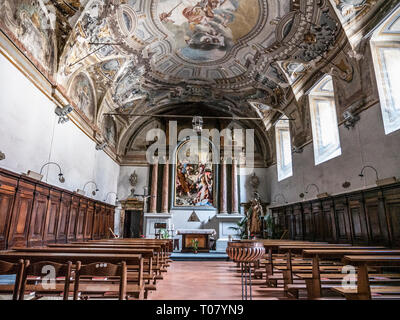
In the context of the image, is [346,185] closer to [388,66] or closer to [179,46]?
[388,66]

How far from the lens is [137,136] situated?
1772cm

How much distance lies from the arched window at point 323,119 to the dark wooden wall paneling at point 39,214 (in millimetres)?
9827

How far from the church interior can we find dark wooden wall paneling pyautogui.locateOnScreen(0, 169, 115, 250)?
54 millimetres

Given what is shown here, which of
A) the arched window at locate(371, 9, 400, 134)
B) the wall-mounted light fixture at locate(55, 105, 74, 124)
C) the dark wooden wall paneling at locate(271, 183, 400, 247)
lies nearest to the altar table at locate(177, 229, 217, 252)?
the dark wooden wall paneling at locate(271, 183, 400, 247)

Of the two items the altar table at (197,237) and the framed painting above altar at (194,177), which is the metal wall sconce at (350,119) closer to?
the altar table at (197,237)

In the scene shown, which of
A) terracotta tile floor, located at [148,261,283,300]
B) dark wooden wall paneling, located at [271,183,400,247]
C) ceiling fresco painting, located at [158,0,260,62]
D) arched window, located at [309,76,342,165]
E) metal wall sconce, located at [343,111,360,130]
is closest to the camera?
terracotta tile floor, located at [148,261,283,300]

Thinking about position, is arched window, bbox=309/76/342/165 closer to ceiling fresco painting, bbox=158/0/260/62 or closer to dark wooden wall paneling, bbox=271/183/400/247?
dark wooden wall paneling, bbox=271/183/400/247

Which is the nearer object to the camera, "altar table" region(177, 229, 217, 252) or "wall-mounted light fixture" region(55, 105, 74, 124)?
"wall-mounted light fixture" region(55, 105, 74, 124)

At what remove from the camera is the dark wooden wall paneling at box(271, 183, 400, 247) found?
7.02m

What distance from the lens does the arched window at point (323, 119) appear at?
1079cm

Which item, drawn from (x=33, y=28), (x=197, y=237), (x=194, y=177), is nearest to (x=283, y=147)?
(x=194, y=177)

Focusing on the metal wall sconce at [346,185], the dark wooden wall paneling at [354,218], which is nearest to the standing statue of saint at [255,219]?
the dark wooden wall paneling at [354,218]

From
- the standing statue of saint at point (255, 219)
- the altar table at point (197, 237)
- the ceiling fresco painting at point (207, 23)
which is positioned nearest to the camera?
the ceiling fresco painting at point (207, 23)

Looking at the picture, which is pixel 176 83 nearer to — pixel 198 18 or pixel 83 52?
pixel 198 18
